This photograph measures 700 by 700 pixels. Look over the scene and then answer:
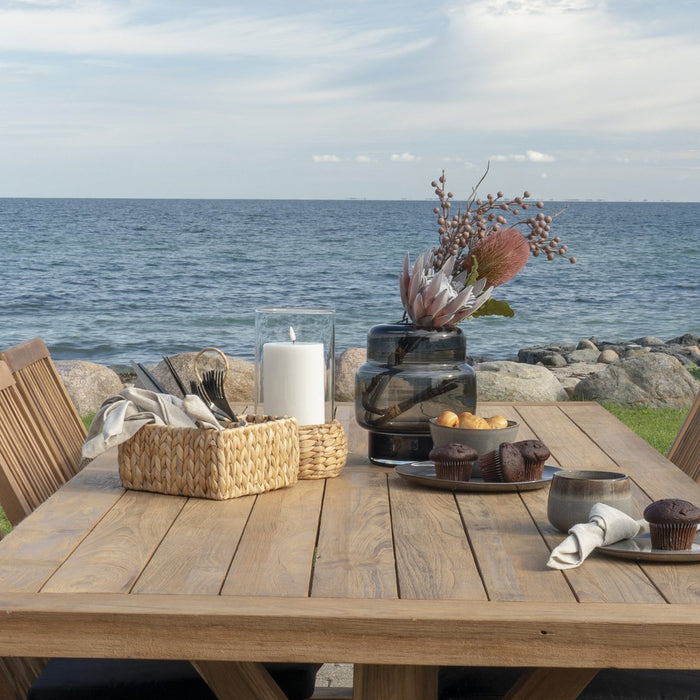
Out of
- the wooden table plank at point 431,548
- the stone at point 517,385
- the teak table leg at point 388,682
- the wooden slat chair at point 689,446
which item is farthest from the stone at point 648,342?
the teak table leg at point 388,682

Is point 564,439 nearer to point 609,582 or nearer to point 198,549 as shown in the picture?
point 609,582

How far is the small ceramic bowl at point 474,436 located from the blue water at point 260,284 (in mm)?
7697

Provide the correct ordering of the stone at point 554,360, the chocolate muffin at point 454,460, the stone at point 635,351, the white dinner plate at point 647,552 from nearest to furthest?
the white dinner plate at point 647,552
the chocolate muffin at point 454,460
the stone at point 554,360
the stone at point 635,351

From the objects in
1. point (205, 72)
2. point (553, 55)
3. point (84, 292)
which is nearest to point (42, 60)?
point (205, 72)

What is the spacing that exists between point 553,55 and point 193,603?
74.6 ft

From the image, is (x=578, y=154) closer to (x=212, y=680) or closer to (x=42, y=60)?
(x=42, y=60)

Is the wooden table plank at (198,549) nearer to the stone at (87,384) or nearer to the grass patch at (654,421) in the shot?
the grass patch at (654,421)

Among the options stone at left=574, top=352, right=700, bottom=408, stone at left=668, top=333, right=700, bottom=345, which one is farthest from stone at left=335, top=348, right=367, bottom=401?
stone at left=668, top=333, right=700, bottom=345

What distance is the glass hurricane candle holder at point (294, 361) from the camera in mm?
2014

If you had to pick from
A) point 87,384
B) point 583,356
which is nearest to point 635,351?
point 583,356

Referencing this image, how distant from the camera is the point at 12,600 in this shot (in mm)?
1262

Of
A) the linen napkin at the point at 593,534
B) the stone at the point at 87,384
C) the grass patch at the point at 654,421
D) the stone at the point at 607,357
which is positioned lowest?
the stone at the point at 607,357

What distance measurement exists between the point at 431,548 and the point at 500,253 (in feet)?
2.62

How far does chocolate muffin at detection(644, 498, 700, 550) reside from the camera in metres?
1.43
